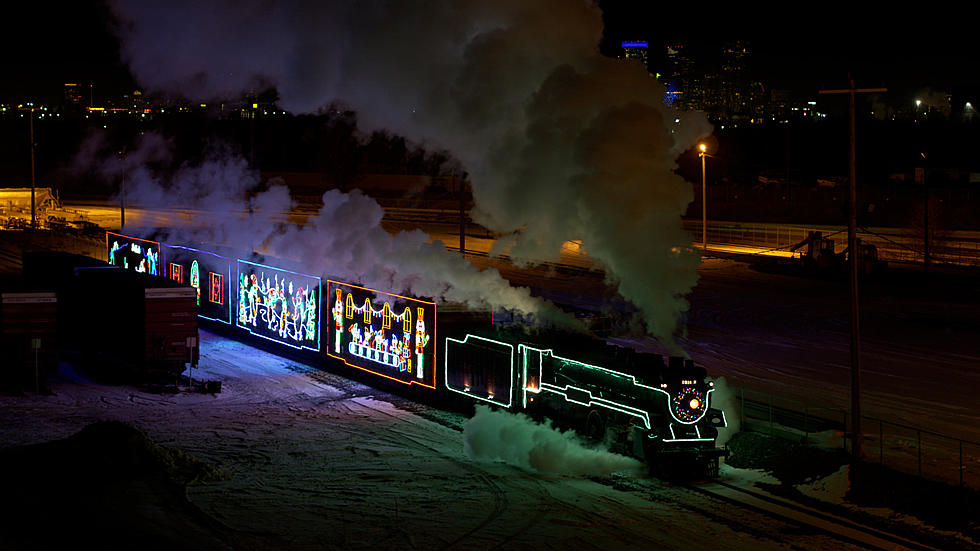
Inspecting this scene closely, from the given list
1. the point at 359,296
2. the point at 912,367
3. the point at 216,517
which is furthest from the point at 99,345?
the point at 912,367

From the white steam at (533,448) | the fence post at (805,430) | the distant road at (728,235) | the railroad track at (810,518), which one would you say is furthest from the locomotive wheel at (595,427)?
the distant road at (728,235)

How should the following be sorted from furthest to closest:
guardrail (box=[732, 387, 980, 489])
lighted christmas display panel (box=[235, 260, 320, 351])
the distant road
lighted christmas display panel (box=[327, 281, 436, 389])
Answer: the distant road < lighted christmas display panel (box=[235, 260, 320, 351]) < lighted christmas display panel (box=[327, 281, 436, 389]) < guardrail (box=[732, 387, 980, 489])

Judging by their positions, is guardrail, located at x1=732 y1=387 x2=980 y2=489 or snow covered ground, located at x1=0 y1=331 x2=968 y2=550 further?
guardrail, located at x1=732 y1=387 x2=980 y2=489

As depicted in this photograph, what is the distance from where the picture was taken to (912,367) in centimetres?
3209

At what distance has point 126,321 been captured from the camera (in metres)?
32.4

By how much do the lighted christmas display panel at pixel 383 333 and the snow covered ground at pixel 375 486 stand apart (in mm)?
1064

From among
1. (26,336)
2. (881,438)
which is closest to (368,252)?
(26,336)

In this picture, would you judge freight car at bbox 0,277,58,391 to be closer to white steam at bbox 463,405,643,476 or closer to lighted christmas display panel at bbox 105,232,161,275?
lighted christmas display panel at bbox 105,232,161,275

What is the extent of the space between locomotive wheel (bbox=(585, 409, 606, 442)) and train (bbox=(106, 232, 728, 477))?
3cm

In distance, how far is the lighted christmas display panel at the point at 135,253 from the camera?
44875mm

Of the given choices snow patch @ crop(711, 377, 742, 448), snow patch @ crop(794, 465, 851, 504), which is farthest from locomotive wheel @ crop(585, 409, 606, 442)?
snow patch @ crop(794, 465, 851, 504)

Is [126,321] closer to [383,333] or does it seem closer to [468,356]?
[383,333]

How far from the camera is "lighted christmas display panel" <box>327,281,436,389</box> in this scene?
91.2 ft

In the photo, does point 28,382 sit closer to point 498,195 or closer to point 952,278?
point 498,195
